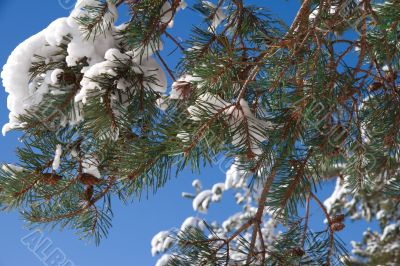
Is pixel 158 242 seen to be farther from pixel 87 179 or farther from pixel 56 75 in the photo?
pixel 56 75

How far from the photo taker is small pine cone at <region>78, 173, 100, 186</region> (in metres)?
1.17

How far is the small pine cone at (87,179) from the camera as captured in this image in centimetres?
117

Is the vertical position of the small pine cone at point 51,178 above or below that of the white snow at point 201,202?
below

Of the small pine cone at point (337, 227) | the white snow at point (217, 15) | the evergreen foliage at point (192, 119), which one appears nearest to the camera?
the evergreen foliage at point (192, 119)

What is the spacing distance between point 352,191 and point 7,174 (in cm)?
115

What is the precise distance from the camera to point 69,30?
1.13 meters

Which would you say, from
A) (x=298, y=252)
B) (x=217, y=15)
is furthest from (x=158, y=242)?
(x=298, y=252)

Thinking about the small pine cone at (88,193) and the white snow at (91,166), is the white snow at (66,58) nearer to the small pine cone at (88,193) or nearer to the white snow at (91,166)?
the white snow at (91,166)

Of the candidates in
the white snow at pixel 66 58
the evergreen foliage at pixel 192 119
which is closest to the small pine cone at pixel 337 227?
the evergreen foliage at pixel 192 119

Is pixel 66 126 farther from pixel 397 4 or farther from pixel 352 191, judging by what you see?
pixel 352 191

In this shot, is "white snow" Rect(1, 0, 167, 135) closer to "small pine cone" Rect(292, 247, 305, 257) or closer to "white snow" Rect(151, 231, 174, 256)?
"small pine cone" Rect(292, 247, 305, 257)

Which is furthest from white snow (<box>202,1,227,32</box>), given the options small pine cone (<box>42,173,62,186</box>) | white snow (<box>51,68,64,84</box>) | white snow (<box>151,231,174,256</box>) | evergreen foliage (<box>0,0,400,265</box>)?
white snow (<box>151,231,174,256</box>)

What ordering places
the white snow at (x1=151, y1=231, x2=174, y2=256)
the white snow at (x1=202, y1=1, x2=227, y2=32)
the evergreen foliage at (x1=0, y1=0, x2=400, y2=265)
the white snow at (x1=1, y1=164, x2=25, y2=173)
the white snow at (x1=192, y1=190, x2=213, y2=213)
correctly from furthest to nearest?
the white snow at (x1=192, y1=190, x2=213, y2=213)
the white snow at (x1=151, y1=231, x2=174, y2=256)
the white snow at (x1=202, y1=1, x2=227, y2=32)
the white snow at (x1=1, y1=164, x2=25, y2=173)
the evergreen foliage at (x1=0, y1=0, x2=400, y2=265)

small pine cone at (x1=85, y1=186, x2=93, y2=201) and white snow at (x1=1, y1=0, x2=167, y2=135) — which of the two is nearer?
white snow at (x1=1, y1=0, x2=167, y2=135)
